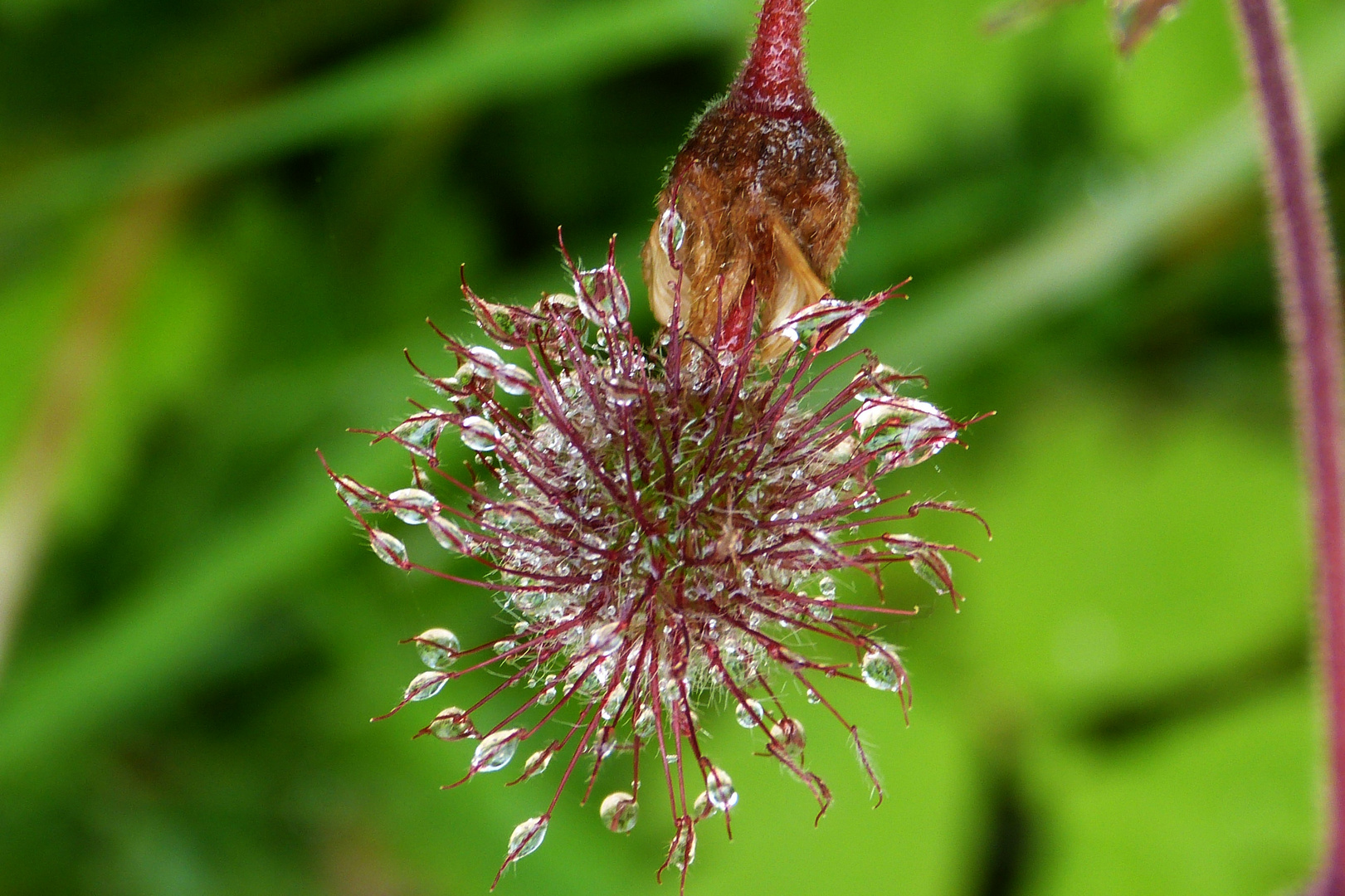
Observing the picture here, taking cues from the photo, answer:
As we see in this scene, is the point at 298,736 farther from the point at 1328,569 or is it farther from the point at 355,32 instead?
the point at 1328,569

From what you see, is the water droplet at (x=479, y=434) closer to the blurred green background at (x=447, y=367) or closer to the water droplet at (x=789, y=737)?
the water droplet at (x=789, y=737)

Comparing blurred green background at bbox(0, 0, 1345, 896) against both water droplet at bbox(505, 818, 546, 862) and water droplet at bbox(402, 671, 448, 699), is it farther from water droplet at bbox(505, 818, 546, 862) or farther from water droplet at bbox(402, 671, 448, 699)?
water droplet at bbox(402, 671, 448, 699)

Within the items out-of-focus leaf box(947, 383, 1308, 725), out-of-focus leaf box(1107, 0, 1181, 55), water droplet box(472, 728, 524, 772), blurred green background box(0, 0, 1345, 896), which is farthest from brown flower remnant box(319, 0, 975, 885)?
out-of-focus leaf box(947, 383, 1308, 725)

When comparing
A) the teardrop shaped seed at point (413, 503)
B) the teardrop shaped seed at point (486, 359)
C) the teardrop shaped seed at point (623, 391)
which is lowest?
the teardrop shaped seed at point (413, 503)

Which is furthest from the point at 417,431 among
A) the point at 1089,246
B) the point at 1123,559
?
the point at 1123,559

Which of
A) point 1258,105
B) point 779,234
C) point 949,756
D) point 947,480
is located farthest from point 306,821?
point 1258,105

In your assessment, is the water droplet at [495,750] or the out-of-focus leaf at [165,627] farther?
the out-of-focus leaf at [165,627]

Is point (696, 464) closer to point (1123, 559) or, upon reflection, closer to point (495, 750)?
point (495, 750)

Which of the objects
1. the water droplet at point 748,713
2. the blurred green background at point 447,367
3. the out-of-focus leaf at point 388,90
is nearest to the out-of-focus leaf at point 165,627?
the blurred green background at point 447,367
